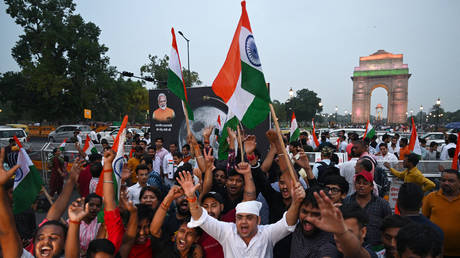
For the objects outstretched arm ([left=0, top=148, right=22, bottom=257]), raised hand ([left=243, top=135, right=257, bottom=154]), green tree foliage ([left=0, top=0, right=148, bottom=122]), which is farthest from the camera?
green tree foliage ([left=0, top=0, right=148, bottom=122])

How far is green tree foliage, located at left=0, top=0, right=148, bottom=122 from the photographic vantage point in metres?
27.7

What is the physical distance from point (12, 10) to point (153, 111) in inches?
1069

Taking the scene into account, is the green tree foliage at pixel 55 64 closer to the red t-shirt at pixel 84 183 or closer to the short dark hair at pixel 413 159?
the red t-shirt at pixel 84 183

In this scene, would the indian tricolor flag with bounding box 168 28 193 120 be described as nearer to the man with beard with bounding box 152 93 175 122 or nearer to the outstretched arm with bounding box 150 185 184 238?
the outstretched arm with bounding box 150 185 184 238

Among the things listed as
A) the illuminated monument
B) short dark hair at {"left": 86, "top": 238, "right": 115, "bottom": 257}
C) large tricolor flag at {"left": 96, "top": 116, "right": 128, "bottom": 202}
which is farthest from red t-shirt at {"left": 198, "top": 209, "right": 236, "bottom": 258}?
the illuminated monument

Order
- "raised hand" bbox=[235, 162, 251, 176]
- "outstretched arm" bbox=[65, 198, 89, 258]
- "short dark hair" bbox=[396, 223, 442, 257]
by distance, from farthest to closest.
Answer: "raised hand" bbox=[235, 162, 251, 176] < "outstretched arm" bbox=[65, 198, 89, 258] < "short dark hair" bbox=[396, 223, 442, 257]

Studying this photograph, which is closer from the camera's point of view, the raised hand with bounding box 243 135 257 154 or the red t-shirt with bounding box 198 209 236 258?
the red t-shirt with bounding box 198 209 236 258

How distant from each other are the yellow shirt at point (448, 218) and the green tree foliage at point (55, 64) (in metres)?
31.0

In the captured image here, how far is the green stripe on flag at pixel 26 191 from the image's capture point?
2.97m

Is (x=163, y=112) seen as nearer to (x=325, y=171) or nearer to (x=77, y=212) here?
(x=325, y=171)

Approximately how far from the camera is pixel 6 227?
6.69ft

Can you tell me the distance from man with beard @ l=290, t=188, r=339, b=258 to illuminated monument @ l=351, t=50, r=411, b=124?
7666 centimetres

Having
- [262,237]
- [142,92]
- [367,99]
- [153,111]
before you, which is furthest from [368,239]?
[367,99]

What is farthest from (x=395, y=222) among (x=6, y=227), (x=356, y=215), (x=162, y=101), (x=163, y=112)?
(x=162, y=101)
